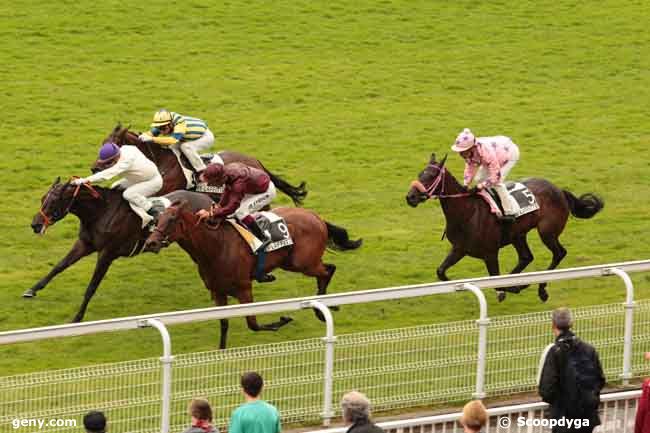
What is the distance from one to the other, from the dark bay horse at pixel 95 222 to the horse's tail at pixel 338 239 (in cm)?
163

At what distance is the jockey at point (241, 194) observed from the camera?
14820 mm

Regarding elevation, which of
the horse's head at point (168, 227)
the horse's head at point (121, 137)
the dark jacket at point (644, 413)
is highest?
the horse's head at point (121, 137)

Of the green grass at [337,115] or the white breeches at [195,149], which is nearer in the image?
the green grass at [337,115]

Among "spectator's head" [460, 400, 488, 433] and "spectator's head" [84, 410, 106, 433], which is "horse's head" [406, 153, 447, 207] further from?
"spectator's head" [84, 410, 106, 433]

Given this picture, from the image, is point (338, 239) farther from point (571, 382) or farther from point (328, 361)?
point (571, 382)

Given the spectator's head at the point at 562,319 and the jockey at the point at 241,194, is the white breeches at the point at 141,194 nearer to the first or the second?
the jockey at the point at 241,194

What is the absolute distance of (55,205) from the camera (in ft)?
51.0

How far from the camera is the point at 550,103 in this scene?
24.2m

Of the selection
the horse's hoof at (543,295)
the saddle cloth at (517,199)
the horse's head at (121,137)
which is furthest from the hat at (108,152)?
the horse's hoof at (543,295)

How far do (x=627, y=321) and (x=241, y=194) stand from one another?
11.1ft

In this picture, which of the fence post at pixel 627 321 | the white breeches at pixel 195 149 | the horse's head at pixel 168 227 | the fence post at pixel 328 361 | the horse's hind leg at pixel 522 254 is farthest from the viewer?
the white breeches at pixel 195 149

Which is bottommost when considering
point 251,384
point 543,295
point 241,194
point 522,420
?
point 522,420

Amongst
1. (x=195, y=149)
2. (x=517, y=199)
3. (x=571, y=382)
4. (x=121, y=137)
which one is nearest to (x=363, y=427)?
(x=571, y=382)

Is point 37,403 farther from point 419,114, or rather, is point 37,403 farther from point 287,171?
point 419,114
